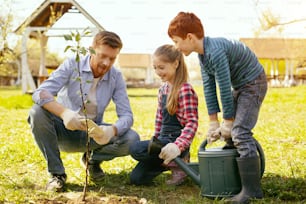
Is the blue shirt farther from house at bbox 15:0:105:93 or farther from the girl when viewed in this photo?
house at bbox 15:0:105:93

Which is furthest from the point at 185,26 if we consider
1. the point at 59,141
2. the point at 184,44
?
the point at 59,141

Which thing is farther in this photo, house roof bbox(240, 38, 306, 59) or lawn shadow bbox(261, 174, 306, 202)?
house roof bbox(240, 38, 306, 59)

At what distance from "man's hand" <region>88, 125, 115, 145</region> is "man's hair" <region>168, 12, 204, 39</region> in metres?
0.66

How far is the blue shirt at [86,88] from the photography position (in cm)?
302

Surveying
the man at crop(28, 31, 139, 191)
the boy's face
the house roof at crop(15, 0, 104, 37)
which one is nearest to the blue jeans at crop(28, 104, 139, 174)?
the man at crop(28, 31, 139, 191)

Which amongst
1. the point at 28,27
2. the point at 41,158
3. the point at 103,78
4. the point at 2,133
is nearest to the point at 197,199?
the point at 103,78

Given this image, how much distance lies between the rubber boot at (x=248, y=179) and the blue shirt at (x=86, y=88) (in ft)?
2.65

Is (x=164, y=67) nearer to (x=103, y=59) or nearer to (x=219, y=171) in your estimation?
(x=103, y=59)

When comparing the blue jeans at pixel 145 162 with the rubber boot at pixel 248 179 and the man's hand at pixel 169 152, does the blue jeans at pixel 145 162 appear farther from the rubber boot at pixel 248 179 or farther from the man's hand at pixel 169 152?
the rubber boot at pixel 248 179

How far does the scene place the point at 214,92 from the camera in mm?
2734

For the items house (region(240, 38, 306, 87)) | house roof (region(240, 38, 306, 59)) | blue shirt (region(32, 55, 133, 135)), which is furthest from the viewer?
house (region(240, 38, 306, 87))

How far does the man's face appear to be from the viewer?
2922 mm

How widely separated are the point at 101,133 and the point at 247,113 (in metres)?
0.81

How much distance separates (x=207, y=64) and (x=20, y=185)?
1.42 metres
